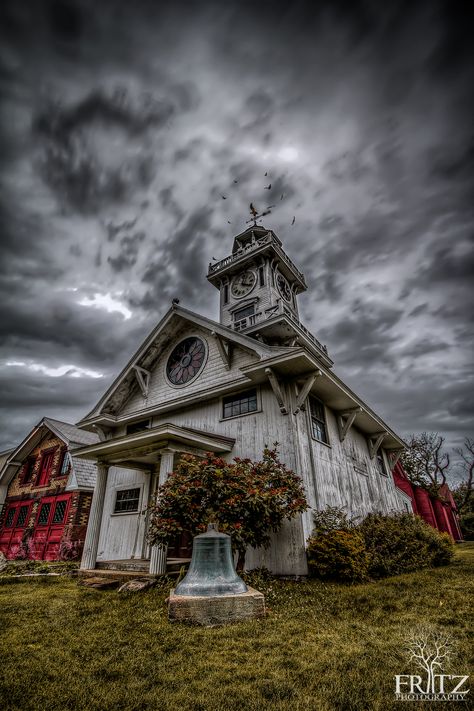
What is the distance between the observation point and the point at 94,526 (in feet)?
34.9

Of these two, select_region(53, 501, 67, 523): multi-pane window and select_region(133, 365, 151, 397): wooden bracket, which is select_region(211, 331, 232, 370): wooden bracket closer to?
select_region(133, 365, 151, 397): wooden bracket

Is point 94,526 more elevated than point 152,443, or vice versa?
point 152,443

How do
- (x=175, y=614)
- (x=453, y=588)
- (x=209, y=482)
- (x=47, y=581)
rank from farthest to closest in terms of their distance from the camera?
(x=47, y=581) < (x=209, y=482) < (x=453, y=588) < (x=175, y=614)

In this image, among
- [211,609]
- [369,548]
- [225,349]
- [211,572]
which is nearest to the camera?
[211,609]

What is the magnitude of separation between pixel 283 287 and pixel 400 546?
55.8 feet

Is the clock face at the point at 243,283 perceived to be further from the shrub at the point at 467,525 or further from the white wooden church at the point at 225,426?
the shrub at the point at 467,525

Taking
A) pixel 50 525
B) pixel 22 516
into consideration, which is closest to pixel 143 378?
pixel 50 525

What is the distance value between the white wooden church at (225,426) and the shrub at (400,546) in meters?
1.33

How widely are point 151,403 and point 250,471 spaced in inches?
264

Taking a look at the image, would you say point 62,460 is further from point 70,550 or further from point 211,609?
point 211,609

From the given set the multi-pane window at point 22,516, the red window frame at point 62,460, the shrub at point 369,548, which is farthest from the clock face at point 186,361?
the multi-pane window at point 22,516

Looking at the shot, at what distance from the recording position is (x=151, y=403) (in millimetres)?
13875

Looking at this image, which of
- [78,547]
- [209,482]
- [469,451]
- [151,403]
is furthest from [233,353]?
[469,451]

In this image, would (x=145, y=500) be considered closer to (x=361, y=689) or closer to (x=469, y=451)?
(x=361, y=689)
